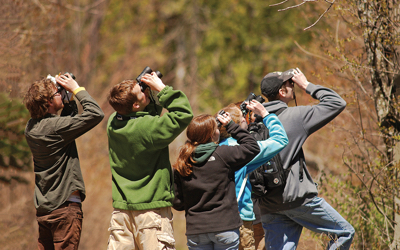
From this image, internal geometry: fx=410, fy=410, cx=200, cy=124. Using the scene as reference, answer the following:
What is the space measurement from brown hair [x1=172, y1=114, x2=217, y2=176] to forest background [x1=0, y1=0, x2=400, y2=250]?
1.11 m

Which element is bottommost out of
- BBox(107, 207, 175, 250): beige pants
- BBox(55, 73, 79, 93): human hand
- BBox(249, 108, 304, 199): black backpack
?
BBox(107, 207, 175, 250): beige pants

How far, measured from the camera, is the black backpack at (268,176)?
3062 mm

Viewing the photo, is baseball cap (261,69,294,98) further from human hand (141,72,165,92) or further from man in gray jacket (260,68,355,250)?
human hand (141,72,165,92)

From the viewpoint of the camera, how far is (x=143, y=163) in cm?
285

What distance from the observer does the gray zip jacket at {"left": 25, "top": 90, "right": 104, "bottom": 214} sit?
2.90 m

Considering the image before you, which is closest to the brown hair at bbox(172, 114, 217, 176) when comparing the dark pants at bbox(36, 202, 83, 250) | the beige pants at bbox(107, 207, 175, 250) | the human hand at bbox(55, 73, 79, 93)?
the beige pants at bbox(107, 207, 175, 250)

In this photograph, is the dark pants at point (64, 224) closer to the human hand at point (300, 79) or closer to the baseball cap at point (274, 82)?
the baseball cap at point (274, 82)

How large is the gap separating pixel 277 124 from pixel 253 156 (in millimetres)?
360

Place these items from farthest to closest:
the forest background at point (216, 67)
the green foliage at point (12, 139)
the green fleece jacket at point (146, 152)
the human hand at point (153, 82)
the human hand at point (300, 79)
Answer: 1. the green foliage at point (12, 139)
2. the forest background at point (216, 67)
3. the human hand at point (300, 79)
4. the human hand at point (153, 82)
5. the green fleece jacket at point (146, 152)

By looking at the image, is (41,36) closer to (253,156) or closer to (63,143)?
(63,143)

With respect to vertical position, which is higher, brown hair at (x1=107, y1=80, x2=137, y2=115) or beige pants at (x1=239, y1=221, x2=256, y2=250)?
brown hair at (x1=107, y1=80, x2=137, y2=115)

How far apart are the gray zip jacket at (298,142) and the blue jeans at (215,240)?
48cm

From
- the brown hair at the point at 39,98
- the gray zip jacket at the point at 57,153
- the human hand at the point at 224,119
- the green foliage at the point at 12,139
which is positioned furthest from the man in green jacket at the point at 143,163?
the green foliage at the point at 12,139

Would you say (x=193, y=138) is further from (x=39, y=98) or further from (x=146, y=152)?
(x=39, y=98)
